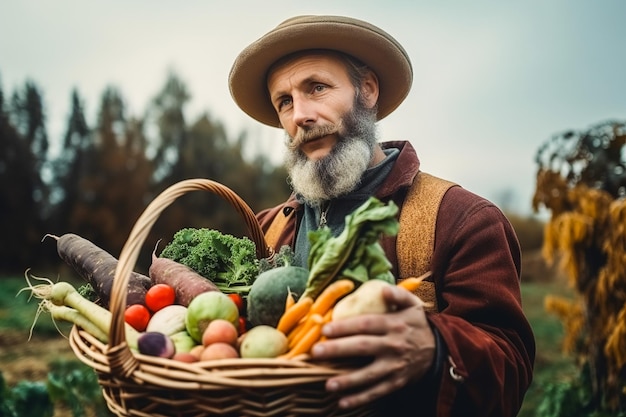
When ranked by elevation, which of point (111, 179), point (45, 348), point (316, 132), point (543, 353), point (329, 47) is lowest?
point (45, 348)

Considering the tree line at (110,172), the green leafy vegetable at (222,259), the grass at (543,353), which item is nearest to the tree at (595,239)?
the grass at (543,353)

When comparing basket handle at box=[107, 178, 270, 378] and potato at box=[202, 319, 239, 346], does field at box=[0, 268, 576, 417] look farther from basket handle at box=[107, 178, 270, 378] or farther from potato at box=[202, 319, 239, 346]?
basket handle at box=[107, 178, 270, 378]

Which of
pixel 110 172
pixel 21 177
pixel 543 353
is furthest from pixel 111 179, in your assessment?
pixel 543 353

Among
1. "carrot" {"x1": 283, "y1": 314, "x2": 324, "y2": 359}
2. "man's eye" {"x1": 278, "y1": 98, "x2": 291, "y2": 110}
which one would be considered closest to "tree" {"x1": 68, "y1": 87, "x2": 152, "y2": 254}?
"man's eye" {"x1": 278, "y1": 98, "x2": 291, "y2": 110}

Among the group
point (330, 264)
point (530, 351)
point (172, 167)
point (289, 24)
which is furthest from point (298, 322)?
point (172, 167)

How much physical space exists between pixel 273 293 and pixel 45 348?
8.43 meters

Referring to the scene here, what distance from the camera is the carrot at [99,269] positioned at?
6.71 feet

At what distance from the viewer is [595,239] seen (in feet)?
14.7

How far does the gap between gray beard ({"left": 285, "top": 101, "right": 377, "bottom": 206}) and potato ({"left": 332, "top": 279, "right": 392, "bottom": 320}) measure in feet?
3.55

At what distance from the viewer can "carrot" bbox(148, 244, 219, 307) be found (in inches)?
76.0

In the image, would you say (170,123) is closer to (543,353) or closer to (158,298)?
(543,353)

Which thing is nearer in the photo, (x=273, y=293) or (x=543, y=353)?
(x=273, y=293)

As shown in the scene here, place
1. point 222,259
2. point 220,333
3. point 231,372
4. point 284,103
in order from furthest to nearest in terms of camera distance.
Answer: point 284,103 < point 222,259 < point 220,333 < point 231,372

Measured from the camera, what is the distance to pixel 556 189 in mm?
4777
